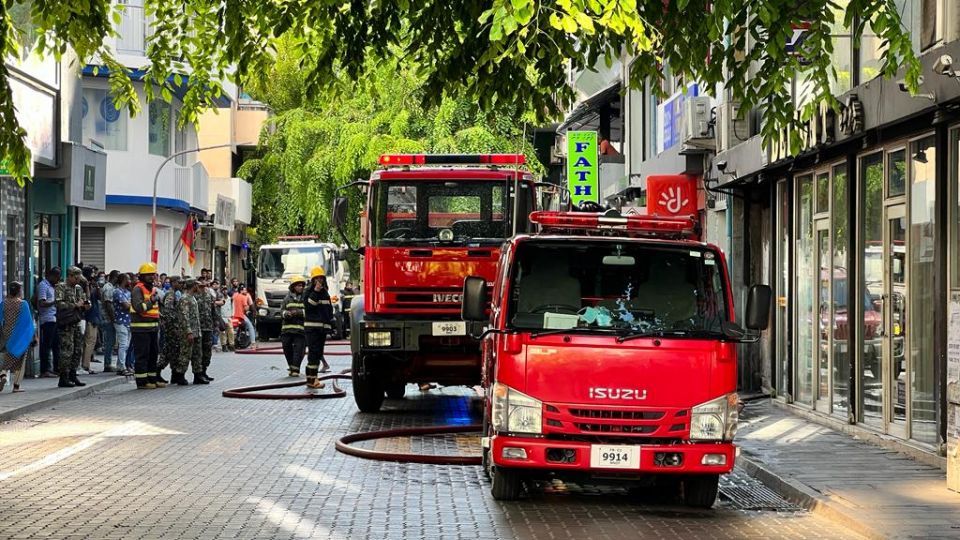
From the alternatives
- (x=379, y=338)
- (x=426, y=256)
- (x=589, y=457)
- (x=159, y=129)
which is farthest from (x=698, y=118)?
(x=159, y=129)

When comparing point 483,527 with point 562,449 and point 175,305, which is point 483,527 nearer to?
point 562,449

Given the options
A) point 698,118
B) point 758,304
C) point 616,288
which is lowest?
point 758,304

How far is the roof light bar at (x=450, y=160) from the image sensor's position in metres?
20.1

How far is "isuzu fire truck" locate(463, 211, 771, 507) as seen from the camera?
11.4 meters

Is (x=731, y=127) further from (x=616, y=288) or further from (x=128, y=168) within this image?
(x=128, y=168)

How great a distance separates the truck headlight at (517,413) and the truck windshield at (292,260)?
1477 inches

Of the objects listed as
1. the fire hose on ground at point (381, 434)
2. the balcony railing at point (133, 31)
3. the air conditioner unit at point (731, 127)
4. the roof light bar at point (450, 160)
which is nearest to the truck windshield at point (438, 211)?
the roof light bar at point (450, 160)

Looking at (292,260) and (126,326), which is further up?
(292,260)

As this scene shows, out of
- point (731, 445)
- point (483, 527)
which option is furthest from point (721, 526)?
point (483, 527)

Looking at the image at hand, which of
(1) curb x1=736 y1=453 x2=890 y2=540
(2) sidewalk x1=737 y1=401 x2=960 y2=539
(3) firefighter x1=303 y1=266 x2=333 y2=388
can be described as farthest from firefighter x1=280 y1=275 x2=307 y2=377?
(1) curb x1=736 y1=453 x2=890 y2=540

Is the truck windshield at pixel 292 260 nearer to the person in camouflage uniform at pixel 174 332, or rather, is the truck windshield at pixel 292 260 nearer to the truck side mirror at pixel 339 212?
the person in camouflage uniform at pixel 174 332

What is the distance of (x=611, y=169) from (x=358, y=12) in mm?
26522

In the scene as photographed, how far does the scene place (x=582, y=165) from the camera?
37469 mm

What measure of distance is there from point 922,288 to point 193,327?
549 inches
